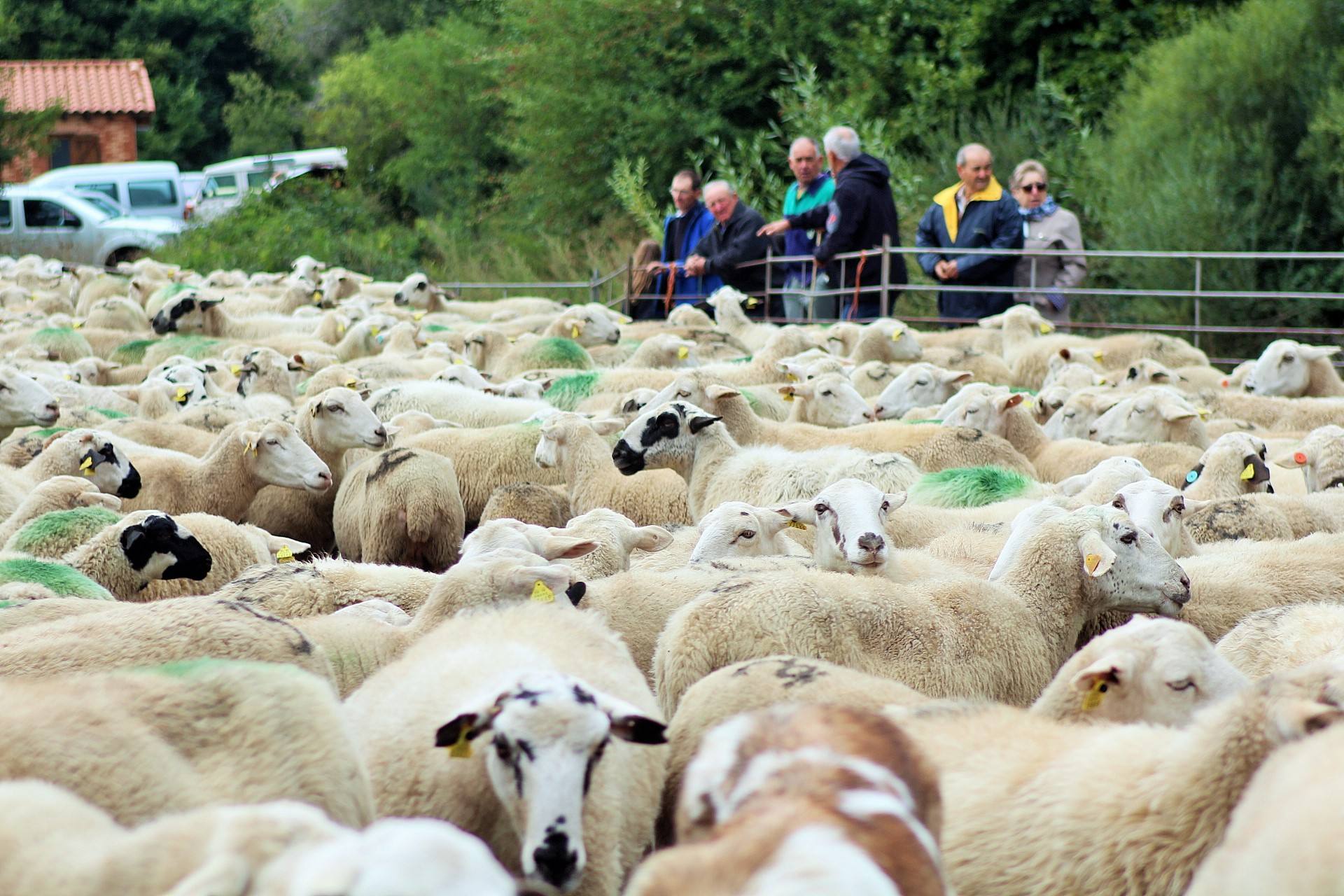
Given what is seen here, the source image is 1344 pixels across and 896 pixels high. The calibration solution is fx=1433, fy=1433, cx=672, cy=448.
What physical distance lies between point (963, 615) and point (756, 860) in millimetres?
2344

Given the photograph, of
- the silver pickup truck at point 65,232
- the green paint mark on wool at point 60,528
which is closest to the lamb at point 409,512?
the green paint mark on wool at point 60,528

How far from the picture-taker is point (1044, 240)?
11008 millimetres

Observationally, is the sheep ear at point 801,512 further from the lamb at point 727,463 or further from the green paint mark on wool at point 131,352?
the green paint mark on wool at point 131,352

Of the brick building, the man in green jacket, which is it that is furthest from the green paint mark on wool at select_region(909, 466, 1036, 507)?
the brick building

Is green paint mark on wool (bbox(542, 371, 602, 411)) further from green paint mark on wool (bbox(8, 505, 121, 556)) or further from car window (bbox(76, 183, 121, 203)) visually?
car window (bbox(76, 183, 121, 203))

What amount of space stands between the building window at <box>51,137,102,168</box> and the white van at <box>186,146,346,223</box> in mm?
6277

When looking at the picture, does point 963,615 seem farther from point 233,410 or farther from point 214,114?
point 214,114

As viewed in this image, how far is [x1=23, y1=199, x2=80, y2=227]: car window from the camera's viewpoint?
2373cm

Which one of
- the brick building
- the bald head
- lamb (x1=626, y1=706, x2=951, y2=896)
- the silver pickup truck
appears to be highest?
the brick building

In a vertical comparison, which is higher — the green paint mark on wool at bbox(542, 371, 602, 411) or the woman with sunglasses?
the woman with sunglasses

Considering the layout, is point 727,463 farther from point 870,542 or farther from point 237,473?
point 237,473

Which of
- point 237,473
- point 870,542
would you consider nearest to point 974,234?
point 237,473

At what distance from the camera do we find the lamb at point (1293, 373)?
8.89 meters

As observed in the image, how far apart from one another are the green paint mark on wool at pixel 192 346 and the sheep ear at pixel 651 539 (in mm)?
6254
